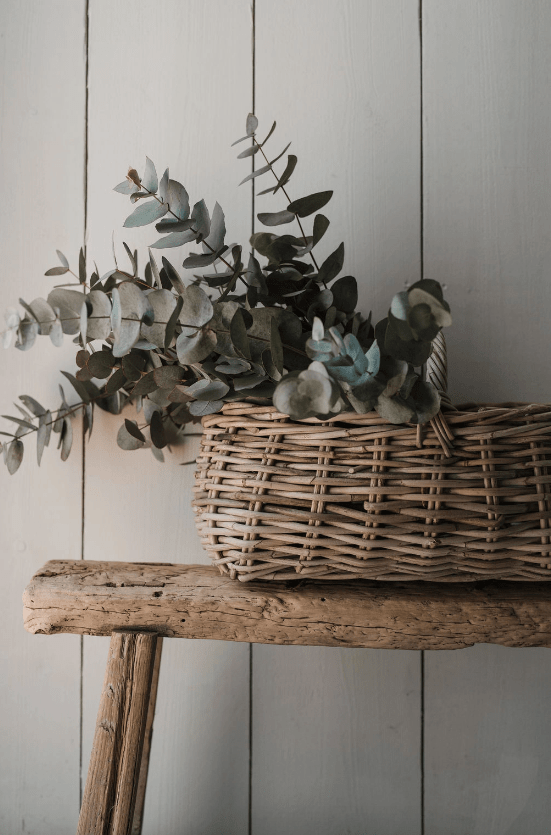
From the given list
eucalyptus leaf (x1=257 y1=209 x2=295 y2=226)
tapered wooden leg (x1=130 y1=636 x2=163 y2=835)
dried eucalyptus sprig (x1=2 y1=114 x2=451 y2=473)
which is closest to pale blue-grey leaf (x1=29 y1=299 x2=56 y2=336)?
dried eucalyptus sprig (x1=2 y1=114 x2=451 y2=473)

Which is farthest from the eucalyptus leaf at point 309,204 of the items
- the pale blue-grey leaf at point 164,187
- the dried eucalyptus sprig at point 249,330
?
the pale blue-grey leaf at point 164,187

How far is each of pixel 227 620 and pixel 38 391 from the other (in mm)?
424

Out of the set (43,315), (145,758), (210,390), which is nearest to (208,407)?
(210,390)

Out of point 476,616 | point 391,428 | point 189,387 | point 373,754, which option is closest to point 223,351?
point 189,387

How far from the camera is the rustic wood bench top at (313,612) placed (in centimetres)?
51

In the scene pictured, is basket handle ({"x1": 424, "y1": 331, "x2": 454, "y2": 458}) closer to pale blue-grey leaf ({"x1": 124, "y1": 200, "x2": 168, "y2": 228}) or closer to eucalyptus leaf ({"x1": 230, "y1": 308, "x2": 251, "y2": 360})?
eucalyptus leaf ({"x1": 230, "y1": 308, "x2": 251, "y2": 360})

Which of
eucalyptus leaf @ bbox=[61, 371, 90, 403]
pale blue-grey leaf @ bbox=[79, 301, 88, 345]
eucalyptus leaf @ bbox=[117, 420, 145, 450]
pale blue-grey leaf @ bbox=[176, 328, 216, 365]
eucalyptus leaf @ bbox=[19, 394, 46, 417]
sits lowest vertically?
eucalyptus leaf @ bbox=[117, 420, 145, 450]

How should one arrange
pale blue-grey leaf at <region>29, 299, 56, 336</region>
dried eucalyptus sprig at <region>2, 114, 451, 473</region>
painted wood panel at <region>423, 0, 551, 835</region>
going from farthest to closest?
1. painted wood panel at <region>423, 0, 551, 835</region>
2. pale blue-grey leaf at <region>29, 299, 56, 336</region>
3. dried eucalyptus sprig at <region>2, 114, 451, 473</region>

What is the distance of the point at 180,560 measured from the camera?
2.44 feet

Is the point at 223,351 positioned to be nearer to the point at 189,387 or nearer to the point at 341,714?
the point at 189,387

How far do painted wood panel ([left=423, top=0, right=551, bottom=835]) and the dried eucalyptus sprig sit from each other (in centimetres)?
22

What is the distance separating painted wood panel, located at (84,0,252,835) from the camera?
0.73m

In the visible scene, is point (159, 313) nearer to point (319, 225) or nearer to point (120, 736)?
point (319, 225)

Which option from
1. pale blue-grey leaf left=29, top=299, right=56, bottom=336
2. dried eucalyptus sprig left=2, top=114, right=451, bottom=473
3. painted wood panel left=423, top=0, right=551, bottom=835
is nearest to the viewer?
dried eucalyptus sprig left=2, top=114, right=451, bottom=473
